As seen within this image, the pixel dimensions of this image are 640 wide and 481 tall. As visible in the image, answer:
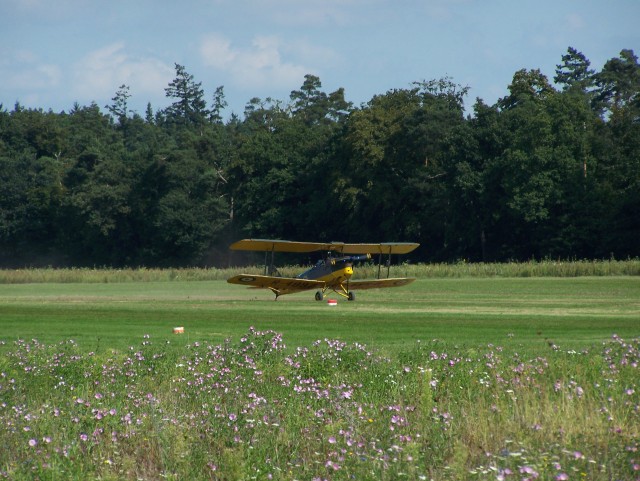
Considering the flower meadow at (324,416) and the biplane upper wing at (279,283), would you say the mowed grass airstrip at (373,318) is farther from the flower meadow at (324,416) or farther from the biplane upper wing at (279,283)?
the flower meadow at (324,416)

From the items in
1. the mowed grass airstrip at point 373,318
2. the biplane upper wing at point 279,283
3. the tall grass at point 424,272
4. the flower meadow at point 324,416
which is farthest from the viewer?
the tall grass at point 424,272

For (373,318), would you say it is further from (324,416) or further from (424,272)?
(424,272)

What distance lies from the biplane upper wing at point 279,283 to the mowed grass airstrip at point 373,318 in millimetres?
808

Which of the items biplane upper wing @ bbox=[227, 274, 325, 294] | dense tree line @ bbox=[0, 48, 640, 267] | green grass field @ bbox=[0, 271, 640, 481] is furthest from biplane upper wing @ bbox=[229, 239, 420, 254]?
dense tree line @ bbox=[0, 48, 640, 267]

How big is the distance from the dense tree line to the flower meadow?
54.5 metres

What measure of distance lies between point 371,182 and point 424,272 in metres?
26.5

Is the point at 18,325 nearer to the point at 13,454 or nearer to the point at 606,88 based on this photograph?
the point at 13,454

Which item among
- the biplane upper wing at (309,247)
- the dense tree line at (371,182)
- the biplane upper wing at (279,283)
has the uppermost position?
the dense tree line at (371,182)

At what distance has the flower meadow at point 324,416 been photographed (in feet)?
26.7

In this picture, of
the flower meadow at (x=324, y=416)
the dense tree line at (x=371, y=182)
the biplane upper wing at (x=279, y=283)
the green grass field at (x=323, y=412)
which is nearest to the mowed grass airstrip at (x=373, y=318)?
the biplane upper wing at (x=279, y=283)

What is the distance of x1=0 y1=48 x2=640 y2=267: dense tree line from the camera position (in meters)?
68.1

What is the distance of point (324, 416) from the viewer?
9680 mm

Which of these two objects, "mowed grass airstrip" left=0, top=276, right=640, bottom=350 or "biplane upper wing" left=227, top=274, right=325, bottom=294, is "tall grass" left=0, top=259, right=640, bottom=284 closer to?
"biplane upper wing" left=227, top=274, right=325, bottom=294

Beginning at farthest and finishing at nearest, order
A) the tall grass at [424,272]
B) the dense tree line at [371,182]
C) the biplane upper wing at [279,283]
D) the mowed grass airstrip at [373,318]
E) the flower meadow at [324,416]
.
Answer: the dense tree line at [371,182] → the tall grass at [424,272] → the biplane upper wing at [279,283] → the mowed grass airstrip at [373,318] → the flower meadow at [324,416]
